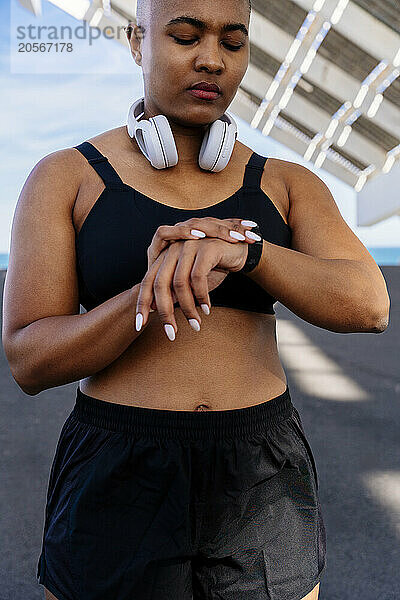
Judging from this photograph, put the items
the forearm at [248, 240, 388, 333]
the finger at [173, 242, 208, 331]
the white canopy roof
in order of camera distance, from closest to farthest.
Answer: the finger at [173, 242, 208, 331]
the forearm at [248, 240, 388, 333]
the white canopy roof

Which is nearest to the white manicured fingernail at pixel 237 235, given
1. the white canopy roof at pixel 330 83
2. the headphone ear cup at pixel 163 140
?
the headphone ear cup at pixel 163 140

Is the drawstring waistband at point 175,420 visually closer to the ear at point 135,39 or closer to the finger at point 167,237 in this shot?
the finger at point 167,237

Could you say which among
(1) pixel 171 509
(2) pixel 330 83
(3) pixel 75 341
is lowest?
(1) pixel 171 509

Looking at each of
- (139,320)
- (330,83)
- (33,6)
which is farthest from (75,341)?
(33,6)

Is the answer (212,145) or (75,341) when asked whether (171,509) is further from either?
(212,145)

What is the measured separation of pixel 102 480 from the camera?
0.99 m

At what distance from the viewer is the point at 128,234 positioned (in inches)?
39.8

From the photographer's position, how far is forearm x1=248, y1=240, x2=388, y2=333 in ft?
3.08

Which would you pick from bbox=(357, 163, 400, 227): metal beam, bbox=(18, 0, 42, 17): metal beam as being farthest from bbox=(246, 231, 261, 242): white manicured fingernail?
bbox=(18, 0, 42, 17): metal beam

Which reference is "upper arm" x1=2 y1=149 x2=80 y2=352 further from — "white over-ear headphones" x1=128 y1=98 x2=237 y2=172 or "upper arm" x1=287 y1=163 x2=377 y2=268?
"upper arm" x1=287 y1=163 x2=377 y2=268

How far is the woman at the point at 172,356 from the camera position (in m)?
0.97

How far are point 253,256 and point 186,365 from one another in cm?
22

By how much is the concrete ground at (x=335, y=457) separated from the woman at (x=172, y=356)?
1506mm

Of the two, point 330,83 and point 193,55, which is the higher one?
point 330,83
